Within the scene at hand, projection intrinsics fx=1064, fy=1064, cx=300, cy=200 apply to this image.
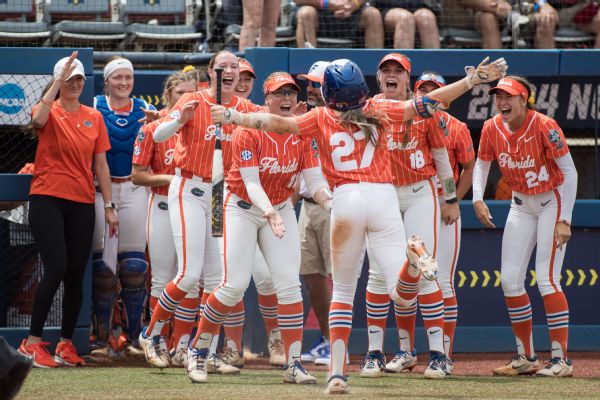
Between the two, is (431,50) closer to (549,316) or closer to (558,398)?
(549,316)

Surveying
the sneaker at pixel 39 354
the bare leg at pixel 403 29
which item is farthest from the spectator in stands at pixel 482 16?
the sneaker at pixel 39 354

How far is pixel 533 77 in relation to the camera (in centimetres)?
935

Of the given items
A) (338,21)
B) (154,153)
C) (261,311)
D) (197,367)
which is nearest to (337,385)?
(197,367)

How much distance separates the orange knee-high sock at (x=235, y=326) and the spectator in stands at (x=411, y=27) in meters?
3.28

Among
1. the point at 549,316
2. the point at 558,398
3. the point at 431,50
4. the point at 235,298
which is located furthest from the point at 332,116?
the point at 431,50

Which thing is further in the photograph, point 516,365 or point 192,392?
point 516,365

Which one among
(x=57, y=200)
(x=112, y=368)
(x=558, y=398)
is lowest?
(x=112, y=368)

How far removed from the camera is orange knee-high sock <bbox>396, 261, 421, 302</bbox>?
18.9 feet

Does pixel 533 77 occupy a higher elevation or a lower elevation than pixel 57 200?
higher

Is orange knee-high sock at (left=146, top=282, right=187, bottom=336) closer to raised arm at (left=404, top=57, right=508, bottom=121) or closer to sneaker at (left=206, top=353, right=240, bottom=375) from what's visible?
sneaker at (left=206, top=353, right=240, bottom=375)

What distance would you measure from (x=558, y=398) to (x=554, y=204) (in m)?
1.93

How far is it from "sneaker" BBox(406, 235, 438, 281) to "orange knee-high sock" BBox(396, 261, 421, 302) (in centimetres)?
8

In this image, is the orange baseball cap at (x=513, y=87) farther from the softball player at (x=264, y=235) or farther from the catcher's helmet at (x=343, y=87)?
the catcher's helmet at (x=343, y=87)

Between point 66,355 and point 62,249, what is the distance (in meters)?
0.77
